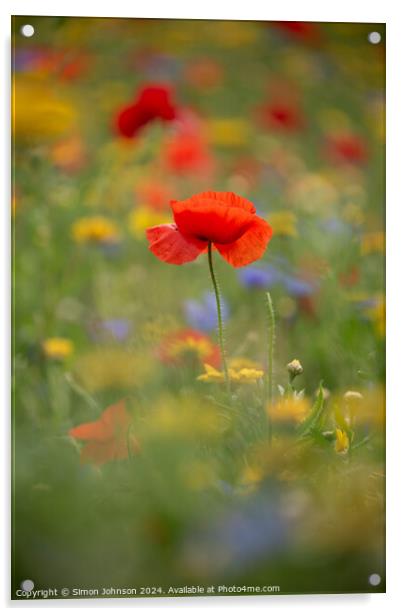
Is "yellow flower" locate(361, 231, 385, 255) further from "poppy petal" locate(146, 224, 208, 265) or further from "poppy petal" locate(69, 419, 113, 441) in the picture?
"poppy petal" locate(69, 419, 113, 441)

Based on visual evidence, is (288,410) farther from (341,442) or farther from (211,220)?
(211,220)

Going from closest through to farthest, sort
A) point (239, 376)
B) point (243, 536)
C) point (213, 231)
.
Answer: point (243, 536)
point (213, 231)
point (239, 376)

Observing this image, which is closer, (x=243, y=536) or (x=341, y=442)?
(x=243, y=536)

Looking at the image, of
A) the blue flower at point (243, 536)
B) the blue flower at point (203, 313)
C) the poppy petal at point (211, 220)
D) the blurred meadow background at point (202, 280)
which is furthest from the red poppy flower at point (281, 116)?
the blue flower at point (243, 536)

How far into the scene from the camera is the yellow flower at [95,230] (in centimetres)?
189

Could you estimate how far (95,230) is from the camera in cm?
190

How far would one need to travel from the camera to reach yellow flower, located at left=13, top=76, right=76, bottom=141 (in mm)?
1856

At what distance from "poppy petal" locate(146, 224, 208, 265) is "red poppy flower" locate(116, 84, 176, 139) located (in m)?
0.22

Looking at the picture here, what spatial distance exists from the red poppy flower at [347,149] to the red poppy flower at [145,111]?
31cm

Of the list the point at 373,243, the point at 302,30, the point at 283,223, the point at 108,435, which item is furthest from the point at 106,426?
the point at 302,30

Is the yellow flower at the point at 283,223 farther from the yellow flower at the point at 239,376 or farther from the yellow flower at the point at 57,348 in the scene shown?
the yellow flower at the point at 57,348

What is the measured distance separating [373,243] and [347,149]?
0.62 feet
